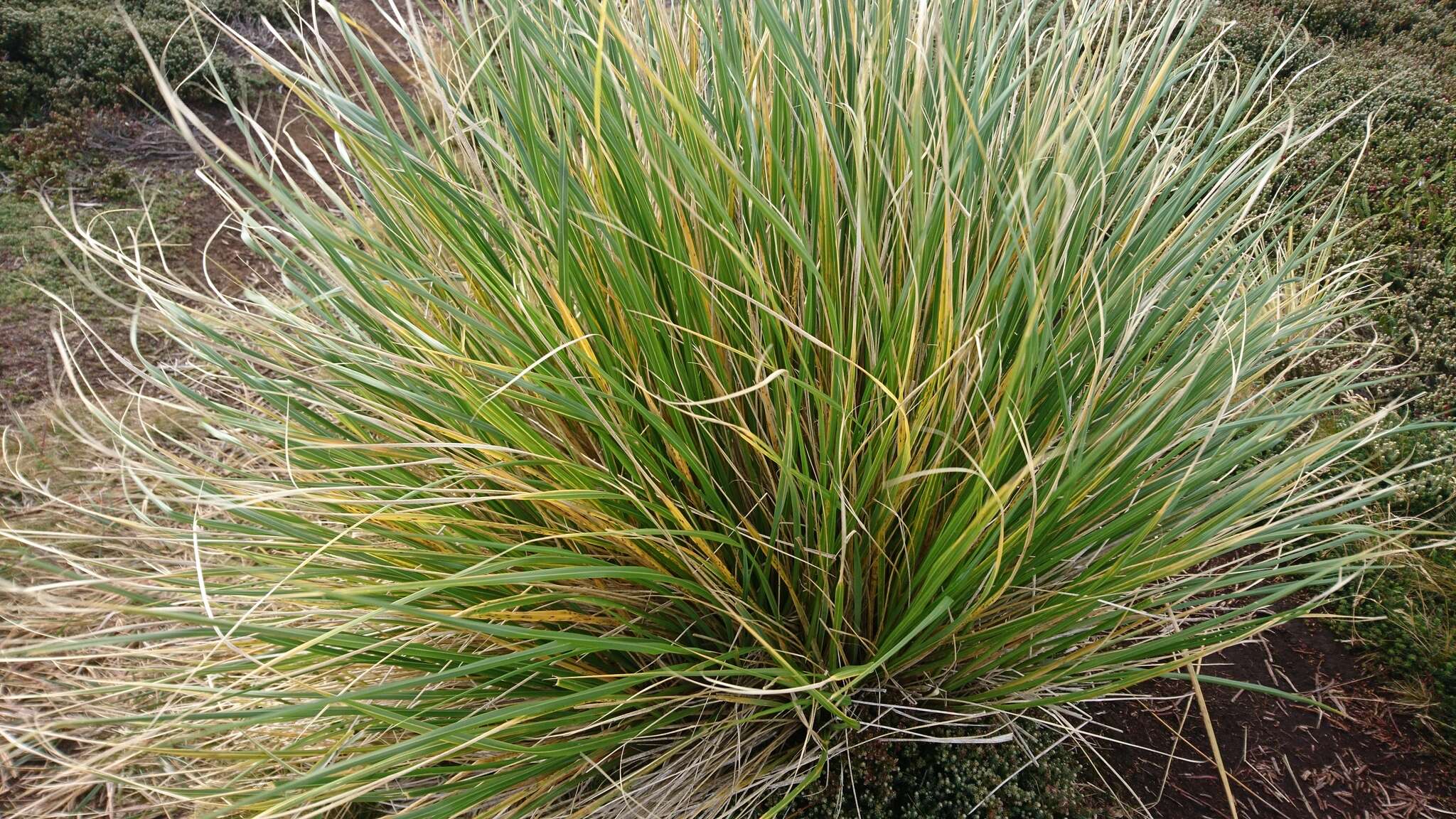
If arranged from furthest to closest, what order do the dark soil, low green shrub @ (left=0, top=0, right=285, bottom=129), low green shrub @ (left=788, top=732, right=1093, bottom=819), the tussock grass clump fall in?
1. low green shrub @ (left=0, top=0, right=285, bottom=129)
2. the dark soil
3. low green shrub @ (left=788, top=732, right=1093, bottom=819)
4. the tussock grass clump

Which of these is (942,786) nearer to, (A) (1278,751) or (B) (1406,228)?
(A) (1278,751)

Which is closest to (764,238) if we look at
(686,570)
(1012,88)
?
(1012,88)

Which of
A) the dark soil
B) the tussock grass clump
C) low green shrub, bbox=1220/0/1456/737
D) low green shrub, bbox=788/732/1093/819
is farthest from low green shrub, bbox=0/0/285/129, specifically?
low green shrub, bbox=1220/0/1456/737

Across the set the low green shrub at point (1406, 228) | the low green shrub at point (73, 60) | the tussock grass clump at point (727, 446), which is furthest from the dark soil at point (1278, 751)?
the low green shrub at point (73, 60)

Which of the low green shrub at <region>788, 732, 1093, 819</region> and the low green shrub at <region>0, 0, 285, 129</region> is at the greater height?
the low green shrub at <region>788, 732, 1093, 819</region>

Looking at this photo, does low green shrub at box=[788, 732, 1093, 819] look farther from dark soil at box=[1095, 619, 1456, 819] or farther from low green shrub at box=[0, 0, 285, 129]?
low green shrub at box=[0, 0, 285, 129]

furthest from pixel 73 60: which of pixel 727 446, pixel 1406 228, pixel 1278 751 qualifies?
pixel 1406 228

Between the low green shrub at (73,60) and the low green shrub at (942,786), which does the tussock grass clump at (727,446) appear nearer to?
the low green shrub at (942,786)
